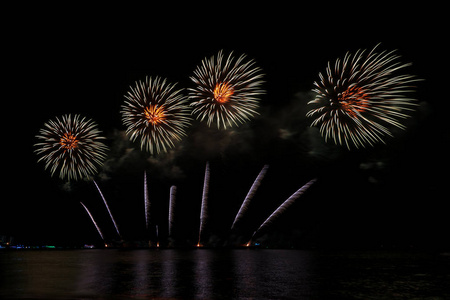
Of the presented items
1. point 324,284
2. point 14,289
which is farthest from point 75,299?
point 324,284

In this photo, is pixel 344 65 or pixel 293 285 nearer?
pixel 293 285

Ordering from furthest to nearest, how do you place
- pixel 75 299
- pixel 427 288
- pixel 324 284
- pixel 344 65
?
pixel 344 65 < pixel 324 284 < pixel 427 288 < pixel 75 299

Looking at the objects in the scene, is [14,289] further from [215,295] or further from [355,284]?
[355,284]

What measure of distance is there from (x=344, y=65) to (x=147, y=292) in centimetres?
2589

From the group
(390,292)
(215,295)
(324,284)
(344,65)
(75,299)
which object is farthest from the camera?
(344,65)

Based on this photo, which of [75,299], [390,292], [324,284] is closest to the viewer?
[75,299]

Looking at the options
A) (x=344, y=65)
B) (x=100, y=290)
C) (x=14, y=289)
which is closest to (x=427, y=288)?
(x=100, y=290)

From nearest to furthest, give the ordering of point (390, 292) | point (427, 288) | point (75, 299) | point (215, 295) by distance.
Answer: point (75, 299) → point (215, 295) → point (390, 292) → point (427, 288)

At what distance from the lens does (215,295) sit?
1435 centimetres

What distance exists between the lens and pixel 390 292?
15531mm

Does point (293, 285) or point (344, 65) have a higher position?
point (344, 65)

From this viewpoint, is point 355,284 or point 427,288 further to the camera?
point 355,284

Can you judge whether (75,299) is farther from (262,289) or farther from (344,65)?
(344,65)

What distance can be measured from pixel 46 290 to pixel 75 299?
3587mm
